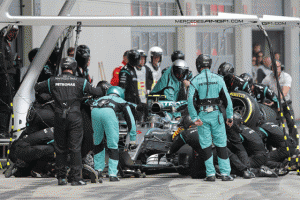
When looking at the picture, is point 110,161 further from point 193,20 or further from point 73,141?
point 193,20

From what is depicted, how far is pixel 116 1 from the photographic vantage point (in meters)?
11.9

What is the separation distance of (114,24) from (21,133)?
7.94ft

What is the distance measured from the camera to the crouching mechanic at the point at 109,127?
9297 mm

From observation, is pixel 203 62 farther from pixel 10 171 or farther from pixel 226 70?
pixel 10 171

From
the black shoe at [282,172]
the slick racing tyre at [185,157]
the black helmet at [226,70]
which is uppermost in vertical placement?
the black helmet at [226,70]

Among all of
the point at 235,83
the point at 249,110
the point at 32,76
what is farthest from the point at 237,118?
the point at 32,76

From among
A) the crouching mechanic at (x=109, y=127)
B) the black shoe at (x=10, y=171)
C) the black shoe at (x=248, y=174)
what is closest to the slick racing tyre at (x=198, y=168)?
the black shoe at (x=248, y=174)

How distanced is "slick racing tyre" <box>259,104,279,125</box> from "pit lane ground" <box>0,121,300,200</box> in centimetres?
177

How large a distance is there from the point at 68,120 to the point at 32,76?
2.70m

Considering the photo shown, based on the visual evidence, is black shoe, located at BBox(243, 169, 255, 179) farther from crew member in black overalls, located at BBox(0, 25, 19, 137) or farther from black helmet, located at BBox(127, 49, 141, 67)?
crew member in black overalls, located at BBox(0, 25, 19, 137)

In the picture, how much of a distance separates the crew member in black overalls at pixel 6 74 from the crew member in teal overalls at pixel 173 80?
2807mm

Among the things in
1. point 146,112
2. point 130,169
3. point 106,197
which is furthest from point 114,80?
point 106,197

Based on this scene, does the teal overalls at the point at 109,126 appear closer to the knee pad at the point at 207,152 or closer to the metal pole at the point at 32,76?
the knee pad at the point at 207,152

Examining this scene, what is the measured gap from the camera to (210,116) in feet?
30.3
